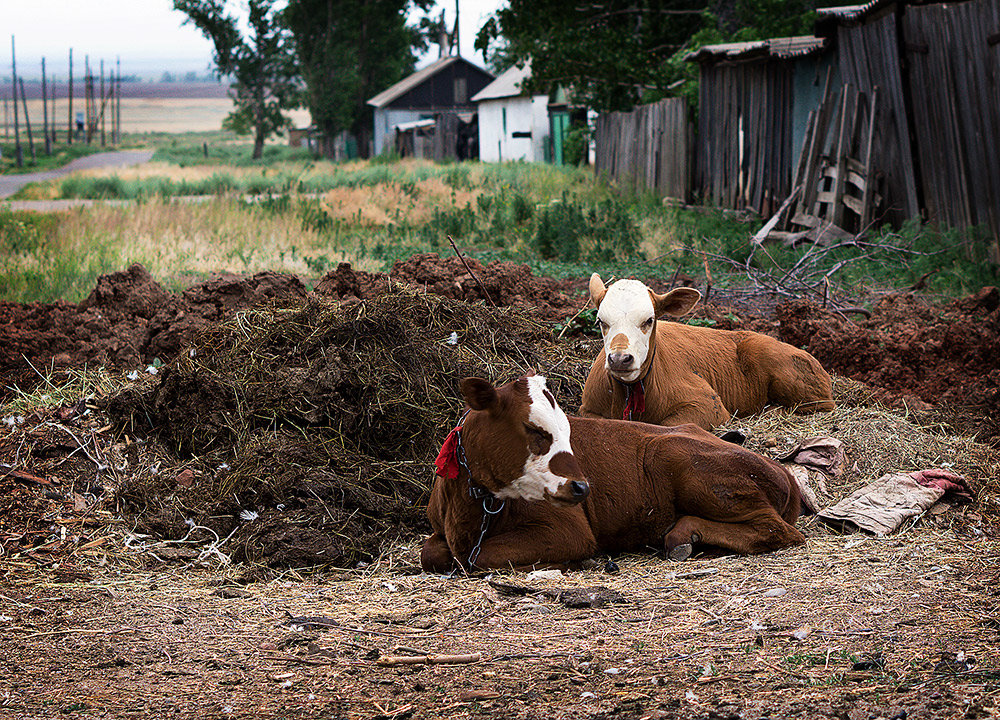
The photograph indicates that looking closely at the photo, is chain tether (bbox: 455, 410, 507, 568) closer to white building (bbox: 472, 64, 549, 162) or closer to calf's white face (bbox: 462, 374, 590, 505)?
calf's white face (bbox: 462, 374, 590, 505)

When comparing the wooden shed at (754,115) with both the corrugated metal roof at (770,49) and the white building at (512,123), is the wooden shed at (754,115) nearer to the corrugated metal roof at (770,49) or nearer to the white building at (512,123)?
the corrugated metal roof at (770,49)

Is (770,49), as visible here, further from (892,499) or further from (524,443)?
(524,443)

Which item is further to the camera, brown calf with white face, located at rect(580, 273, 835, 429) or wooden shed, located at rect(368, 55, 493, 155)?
wooden shed, located at rect(368, 55, 493, 155)

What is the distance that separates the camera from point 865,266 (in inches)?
485

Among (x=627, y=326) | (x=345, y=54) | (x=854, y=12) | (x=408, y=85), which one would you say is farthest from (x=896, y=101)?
(x=345, y=54)

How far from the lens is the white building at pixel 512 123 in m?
45.7

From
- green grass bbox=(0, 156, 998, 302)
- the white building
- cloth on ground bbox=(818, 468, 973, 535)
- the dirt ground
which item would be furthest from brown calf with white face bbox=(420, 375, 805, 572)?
the white building

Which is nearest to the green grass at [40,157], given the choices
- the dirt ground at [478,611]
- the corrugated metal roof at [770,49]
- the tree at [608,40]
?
the tree at [608,40]

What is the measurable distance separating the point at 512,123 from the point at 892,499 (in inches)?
1748

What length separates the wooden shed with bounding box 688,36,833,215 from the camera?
16.2m

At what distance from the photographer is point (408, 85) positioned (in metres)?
62.1

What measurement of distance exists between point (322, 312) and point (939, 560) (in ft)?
15.5

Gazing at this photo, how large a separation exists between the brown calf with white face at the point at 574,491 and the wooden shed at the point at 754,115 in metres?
11.7

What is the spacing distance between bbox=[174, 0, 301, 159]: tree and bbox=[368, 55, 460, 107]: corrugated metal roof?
24.7 feet
